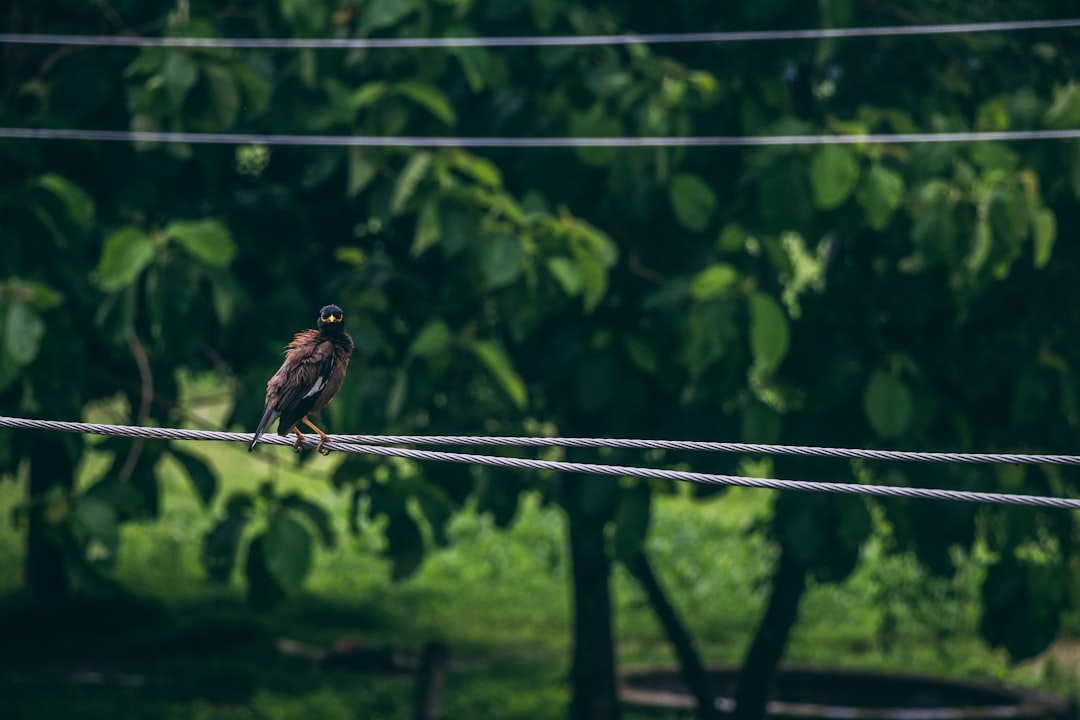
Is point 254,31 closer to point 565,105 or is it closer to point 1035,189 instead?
point 565,105

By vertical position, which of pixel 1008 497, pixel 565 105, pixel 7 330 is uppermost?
pixel 565 105

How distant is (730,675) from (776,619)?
2.50m

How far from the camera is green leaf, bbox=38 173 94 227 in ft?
19.2

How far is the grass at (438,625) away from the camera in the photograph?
1035cm

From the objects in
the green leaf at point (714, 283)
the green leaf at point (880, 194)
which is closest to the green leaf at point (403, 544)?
the green leaf at point (714, 283)

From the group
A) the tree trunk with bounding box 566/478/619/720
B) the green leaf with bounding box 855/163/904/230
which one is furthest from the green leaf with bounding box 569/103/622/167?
the tree trunk with bounding box 566/478/619/720

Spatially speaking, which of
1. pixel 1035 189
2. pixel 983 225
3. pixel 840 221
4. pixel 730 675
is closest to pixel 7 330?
pixel 840 221

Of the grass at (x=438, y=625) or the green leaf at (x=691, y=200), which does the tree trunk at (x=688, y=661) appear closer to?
the grass at (x=438, y=625)

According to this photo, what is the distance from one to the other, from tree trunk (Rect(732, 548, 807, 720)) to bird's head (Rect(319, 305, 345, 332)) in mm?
4313

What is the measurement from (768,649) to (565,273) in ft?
12.5

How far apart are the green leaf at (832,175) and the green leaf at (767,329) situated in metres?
0.50

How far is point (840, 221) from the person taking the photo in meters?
6.29

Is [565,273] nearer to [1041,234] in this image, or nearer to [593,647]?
[1041,234]

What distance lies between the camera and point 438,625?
43.0 ft
